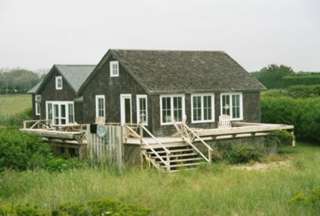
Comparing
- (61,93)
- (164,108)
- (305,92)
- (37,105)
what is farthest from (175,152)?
(305,92)

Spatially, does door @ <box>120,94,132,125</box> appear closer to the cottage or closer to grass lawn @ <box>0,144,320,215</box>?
the cottage

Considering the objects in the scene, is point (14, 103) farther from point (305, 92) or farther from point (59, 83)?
point (305, 92)

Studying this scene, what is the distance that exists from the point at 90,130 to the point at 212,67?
10.1 metres

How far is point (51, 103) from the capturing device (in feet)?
133

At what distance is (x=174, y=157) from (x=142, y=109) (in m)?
5.06

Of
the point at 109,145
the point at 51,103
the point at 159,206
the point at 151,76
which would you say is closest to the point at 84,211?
the point at 159,206

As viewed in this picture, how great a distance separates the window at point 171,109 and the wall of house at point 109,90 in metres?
0.71

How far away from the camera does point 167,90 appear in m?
29.8

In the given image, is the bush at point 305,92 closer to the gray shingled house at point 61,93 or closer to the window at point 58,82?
the gray shingled house at point 61,93

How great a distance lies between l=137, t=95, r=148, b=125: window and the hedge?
29.7ft

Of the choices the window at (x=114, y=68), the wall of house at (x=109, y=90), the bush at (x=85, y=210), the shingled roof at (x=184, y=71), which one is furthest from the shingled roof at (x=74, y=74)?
the bush at (x=85, y=210)

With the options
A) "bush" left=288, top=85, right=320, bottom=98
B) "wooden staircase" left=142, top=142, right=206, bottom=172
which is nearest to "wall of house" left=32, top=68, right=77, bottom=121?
"wooden staircase" left=142, top=142, right=206, bottom=172

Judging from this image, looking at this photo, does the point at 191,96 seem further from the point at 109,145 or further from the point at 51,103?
the point at 51,103

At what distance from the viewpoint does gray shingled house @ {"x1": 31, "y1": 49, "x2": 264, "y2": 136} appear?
3006cm
